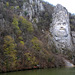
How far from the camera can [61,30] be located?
64438 millimetres

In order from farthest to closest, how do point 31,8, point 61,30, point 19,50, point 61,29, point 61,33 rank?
point 31,8, point 61,29, point 61,30, point 61,33, point 19,50

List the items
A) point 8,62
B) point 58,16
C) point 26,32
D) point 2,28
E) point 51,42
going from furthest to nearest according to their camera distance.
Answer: point 58,16 < point 51,42 < point 26,32 < point 2,28 < point 8,62

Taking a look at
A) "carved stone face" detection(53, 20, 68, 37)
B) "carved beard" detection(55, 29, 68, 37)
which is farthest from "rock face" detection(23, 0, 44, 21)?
"carved beard" detection(55, 29, 68, 37)

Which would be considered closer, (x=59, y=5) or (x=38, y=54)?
(x=38, y=54)

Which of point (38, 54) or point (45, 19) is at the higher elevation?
point (45, 19)

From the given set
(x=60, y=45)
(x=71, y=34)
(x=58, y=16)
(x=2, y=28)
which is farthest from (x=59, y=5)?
(x=2, y=28)

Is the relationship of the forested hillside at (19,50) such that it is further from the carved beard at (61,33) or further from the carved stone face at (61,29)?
the carved stone face at (61,29)

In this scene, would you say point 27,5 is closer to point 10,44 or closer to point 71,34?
point 71,34

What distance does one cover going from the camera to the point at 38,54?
4162 centimetres

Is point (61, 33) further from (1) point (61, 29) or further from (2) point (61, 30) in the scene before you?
(1) point (61, 29)

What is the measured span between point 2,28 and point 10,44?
18.1 ft

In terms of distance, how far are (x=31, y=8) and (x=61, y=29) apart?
689 inches

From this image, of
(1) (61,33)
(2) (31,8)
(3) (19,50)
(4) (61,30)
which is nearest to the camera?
(3) (19,50)

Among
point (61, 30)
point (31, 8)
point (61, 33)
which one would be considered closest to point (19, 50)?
point (61, 33)
